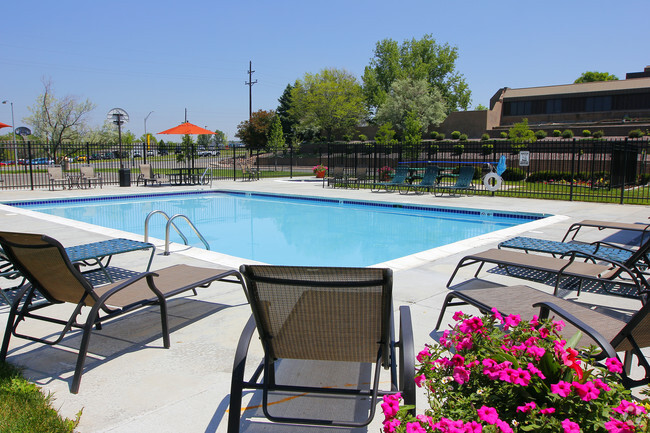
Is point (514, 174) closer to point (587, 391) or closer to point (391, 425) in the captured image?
point (587, 391)

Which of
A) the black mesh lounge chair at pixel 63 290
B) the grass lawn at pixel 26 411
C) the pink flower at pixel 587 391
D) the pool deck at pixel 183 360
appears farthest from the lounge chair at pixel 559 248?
the grass lawn at pixel 26 411

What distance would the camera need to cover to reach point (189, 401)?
2.66m

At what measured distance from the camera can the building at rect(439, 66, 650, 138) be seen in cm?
4469

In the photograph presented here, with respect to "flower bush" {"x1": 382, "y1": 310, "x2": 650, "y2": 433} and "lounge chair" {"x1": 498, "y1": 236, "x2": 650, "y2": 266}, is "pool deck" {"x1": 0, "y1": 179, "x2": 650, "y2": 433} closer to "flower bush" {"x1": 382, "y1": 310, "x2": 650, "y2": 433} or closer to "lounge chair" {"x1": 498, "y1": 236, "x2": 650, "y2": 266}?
"lounge chair" {"x1": 498, "y1": 236, "x2": 650, "y2": 266}

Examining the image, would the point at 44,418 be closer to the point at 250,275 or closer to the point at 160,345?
the point at 160,345

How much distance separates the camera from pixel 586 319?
9.06ft

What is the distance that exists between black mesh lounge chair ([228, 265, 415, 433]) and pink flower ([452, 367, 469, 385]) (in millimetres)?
396

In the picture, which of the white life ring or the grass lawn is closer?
the grass lawn

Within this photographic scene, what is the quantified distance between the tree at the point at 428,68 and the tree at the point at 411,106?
14734 mm

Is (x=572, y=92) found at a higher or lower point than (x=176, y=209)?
higher

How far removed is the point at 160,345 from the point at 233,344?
53 cm

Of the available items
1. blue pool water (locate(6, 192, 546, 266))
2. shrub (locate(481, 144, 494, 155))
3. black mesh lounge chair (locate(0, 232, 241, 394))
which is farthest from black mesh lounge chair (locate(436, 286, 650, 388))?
shrub (locate(481, 144, 494, 155))

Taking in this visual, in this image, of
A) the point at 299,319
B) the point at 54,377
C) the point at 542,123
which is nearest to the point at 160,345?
the point at 54,377

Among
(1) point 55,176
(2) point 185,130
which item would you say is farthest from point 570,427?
(2) point 185,130
